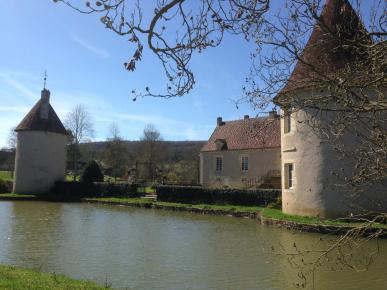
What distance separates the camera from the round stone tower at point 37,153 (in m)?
36.3

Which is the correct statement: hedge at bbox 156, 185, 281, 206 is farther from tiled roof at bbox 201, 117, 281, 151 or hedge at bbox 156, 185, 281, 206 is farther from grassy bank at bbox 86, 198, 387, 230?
tiled roof at bbox 201, 117, 281, 151

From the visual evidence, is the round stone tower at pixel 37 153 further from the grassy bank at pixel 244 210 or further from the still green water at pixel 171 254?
the still green water at pixel 171 254

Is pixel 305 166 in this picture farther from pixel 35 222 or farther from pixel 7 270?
pixel 7 270

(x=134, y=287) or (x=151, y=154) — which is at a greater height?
(x=151, y=154)

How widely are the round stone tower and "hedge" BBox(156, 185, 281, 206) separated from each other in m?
11.8

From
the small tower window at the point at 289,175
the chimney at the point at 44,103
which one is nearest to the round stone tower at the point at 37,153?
the chimney at the point at 44,103

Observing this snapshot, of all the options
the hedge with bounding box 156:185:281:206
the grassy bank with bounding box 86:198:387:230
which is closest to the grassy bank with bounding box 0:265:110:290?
the grassy bank with bounding box 86:198:387:230

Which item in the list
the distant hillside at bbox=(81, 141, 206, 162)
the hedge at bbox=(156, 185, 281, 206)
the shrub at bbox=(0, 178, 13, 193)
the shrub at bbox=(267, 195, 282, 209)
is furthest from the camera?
the distant hillside at bbox=(81, 141, 206, 162)

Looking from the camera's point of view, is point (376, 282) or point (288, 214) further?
point (288, 214)

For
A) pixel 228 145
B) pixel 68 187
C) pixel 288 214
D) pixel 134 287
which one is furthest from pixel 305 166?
pixel 68 187

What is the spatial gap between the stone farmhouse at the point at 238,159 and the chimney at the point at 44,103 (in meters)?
12.8

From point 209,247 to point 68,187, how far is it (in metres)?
24.5

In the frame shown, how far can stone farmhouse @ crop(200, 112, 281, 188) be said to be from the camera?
109 ft

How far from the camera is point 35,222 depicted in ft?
60.9
